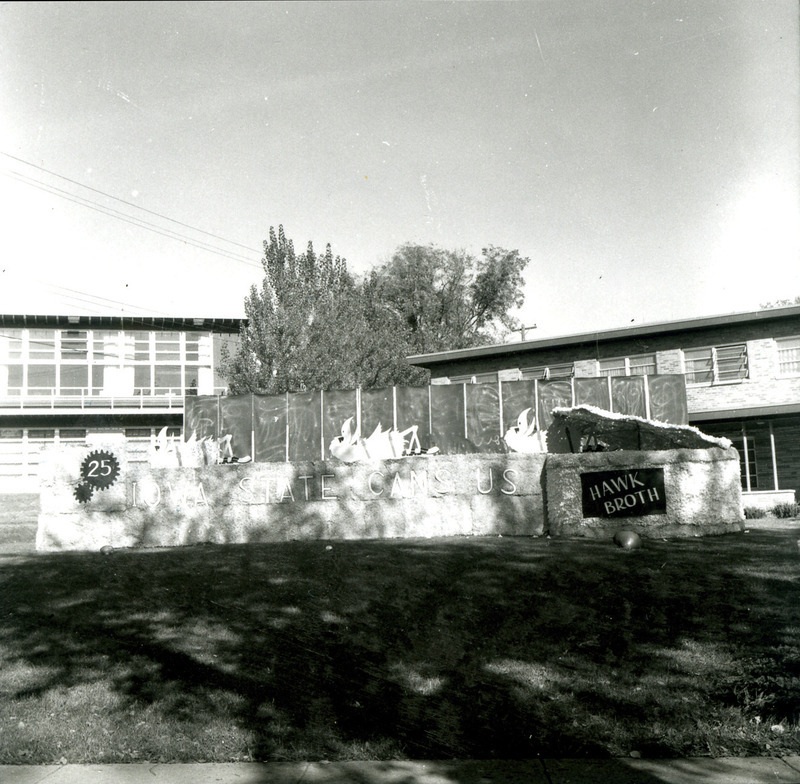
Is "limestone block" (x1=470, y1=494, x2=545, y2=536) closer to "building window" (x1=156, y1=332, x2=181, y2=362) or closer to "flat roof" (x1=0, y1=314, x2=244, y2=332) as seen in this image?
"flat roof" (x1=0, y1=314, x2=244, y2=332)

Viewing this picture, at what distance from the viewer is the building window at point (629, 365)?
25688mm

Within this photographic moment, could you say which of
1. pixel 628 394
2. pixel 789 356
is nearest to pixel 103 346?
pixel 628 394

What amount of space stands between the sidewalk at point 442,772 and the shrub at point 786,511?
51.1ft

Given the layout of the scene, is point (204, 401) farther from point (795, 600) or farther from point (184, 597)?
point (795, 600)

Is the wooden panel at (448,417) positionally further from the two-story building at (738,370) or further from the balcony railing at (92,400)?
the balcony railing at (92,400)

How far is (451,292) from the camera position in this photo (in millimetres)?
50875

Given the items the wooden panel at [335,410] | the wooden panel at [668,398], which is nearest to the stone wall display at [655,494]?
the wooden panel at [668,398]

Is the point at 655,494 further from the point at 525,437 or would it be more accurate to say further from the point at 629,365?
the point at 629,365

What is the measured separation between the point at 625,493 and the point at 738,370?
16.3 metres

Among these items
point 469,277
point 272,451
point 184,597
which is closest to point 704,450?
point 184,597

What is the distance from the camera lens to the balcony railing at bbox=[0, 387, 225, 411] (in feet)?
117

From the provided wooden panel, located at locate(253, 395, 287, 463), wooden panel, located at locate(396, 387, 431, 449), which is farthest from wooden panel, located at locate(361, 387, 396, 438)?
wooden panel, located at locate(253, 395, 287, 463)

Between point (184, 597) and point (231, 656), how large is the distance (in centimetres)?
154

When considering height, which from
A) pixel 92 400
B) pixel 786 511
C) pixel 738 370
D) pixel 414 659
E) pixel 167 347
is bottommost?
pixel 414 659
